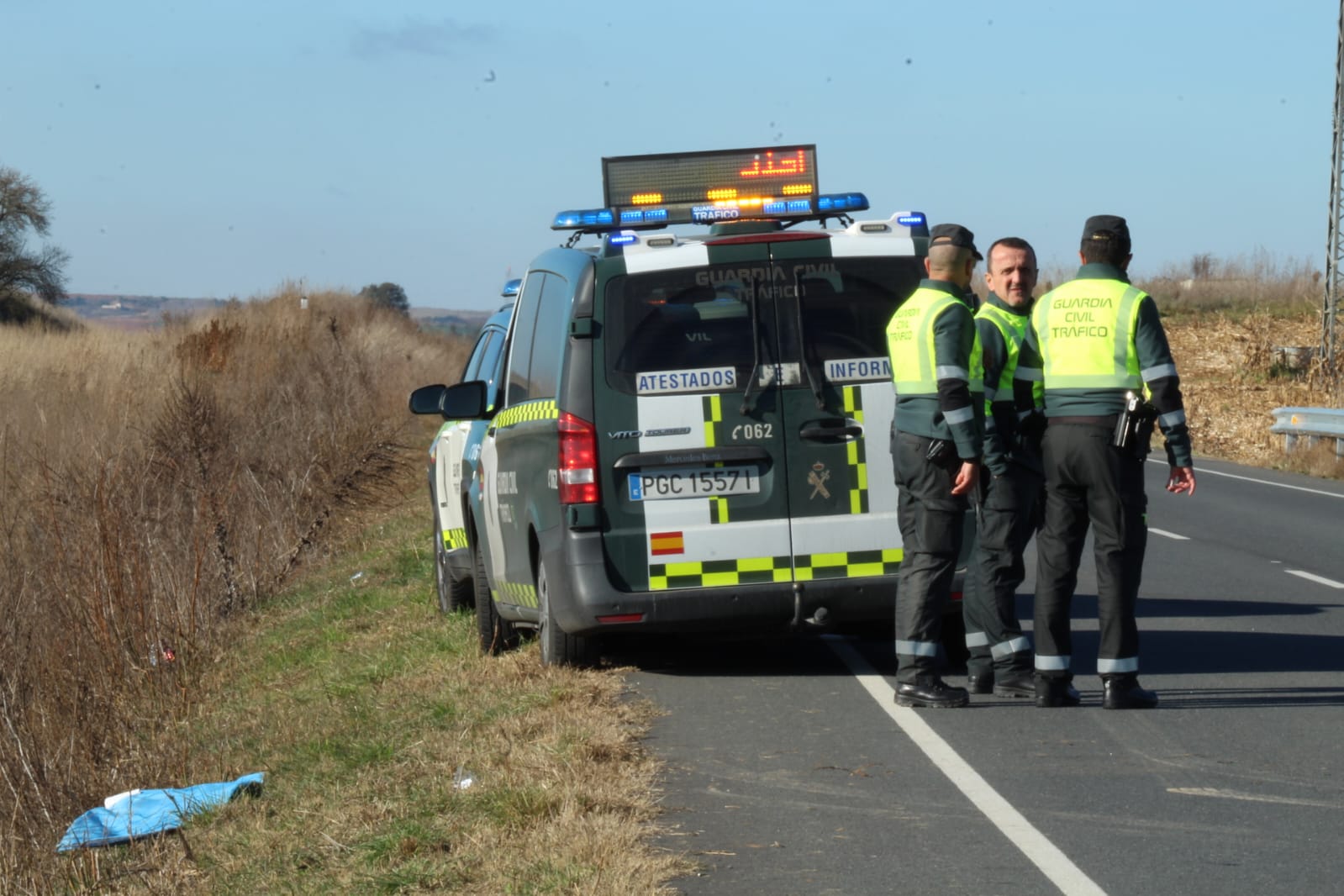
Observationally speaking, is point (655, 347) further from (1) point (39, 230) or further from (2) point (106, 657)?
(1) point (39, 230)

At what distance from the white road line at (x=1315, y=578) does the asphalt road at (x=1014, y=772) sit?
5.62 ft

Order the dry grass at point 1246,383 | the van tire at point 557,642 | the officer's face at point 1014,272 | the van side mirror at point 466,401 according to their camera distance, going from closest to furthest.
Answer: the officer's face at point 1014,272
the van tire at point 557,642
the van side mirror at point 466,401
the dry grass at point 1246,383

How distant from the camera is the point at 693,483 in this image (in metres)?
8.16

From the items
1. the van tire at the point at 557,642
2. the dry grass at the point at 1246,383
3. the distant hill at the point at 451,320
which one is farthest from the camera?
the distant hill at the point at 451,320

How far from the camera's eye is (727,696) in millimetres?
8273

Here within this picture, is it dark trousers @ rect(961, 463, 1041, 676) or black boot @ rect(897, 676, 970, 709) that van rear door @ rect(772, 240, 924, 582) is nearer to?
dark trousers @ rect(961, 463, 1041, 676)

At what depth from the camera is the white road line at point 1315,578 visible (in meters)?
12.2

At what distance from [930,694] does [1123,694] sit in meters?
0.83

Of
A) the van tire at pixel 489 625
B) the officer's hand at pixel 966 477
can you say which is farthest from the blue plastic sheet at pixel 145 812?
the officer's hand at pixel 966 477

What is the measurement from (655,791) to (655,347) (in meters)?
2.50

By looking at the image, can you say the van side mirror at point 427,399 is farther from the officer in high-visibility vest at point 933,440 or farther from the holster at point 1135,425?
the holster at point 1135,425

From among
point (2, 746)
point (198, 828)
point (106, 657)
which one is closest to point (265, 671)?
point (106, 657)

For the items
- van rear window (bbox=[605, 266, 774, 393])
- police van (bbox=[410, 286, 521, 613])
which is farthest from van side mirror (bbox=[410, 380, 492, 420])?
van rear window (bbox=[605, 266, 774, 393])

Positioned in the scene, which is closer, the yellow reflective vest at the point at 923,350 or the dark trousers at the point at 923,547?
the yellow reflective vest at the point at 923,350
